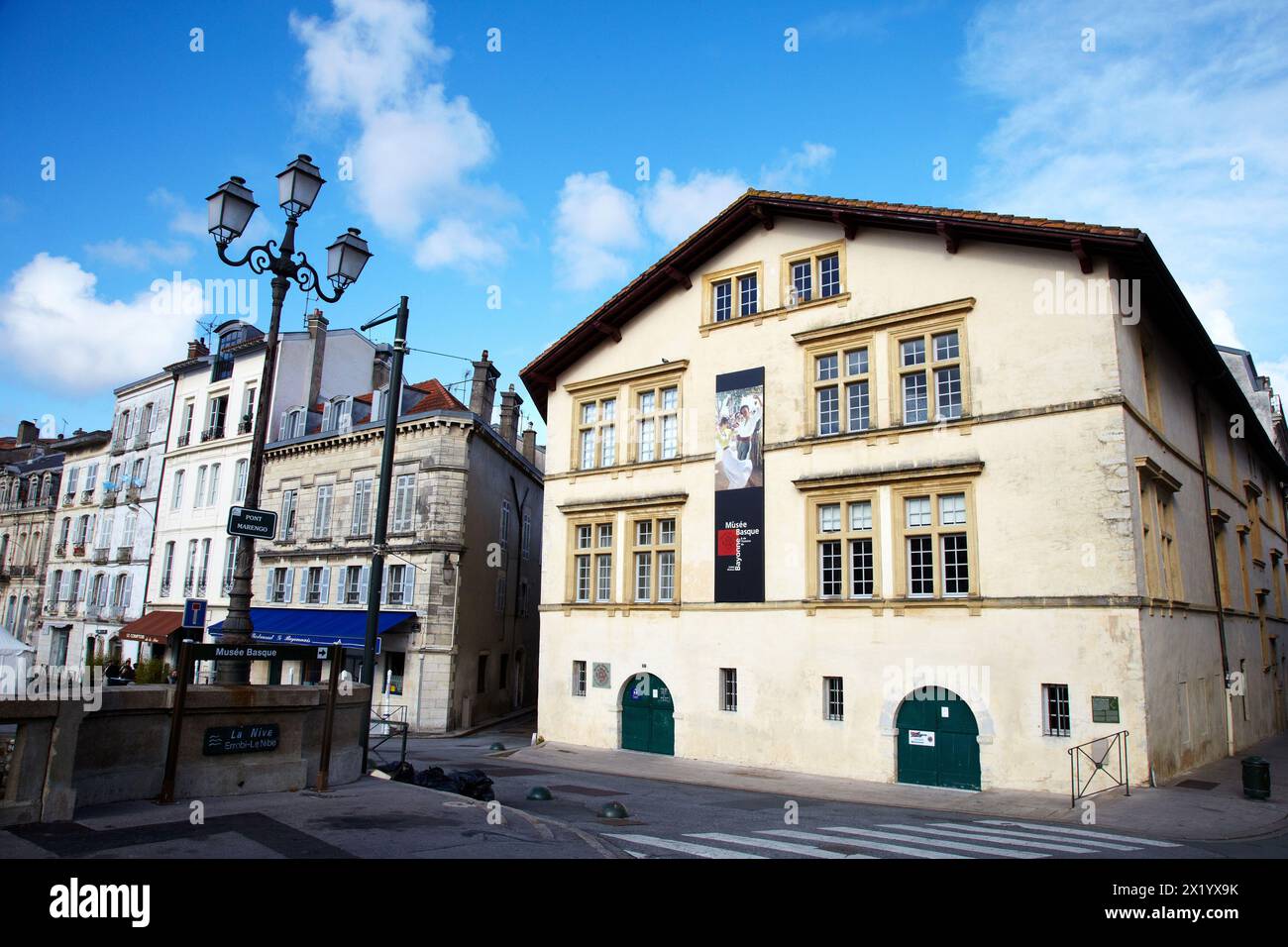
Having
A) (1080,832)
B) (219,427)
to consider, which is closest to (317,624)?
(219,427)

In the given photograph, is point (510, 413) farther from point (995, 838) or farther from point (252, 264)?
point (995, 838)

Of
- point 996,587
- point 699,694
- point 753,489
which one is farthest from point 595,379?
point 996,587

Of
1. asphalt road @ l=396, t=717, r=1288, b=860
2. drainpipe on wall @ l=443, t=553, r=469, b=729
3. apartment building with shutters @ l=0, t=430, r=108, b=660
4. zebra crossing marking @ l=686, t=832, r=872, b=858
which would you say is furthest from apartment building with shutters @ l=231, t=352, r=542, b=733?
zebra crossing marking @ l=686, t=832, r=872, b=858

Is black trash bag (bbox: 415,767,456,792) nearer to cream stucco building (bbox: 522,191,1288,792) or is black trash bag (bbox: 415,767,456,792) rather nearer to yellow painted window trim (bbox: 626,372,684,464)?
cream stucco building (bbox: 522,191,1288,792)

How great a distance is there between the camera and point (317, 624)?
31.5m

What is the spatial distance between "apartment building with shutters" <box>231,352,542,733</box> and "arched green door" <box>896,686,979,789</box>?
16.9 metres

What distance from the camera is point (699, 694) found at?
2228 cm

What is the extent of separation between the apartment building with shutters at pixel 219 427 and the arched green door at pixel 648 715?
2155 centimetres

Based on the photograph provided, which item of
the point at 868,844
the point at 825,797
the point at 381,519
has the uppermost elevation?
the point at 381,519

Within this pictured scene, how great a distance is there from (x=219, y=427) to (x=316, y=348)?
6170 millimetres

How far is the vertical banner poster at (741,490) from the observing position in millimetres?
21734

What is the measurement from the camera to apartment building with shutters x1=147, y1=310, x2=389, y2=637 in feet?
123

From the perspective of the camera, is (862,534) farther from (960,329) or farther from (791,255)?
(791,255)

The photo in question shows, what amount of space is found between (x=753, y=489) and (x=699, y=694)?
222 inches
